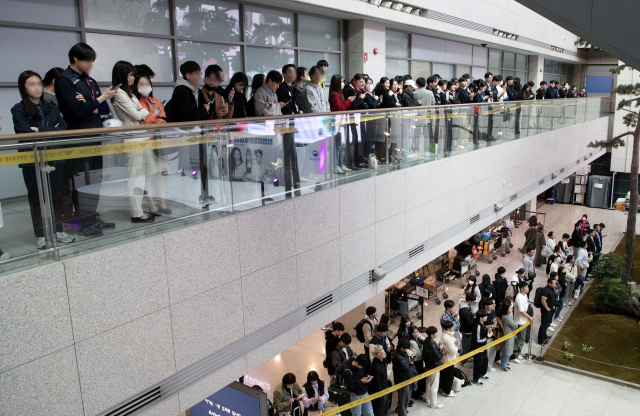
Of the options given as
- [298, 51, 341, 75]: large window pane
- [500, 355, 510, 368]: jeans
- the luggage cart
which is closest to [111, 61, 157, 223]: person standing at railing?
[298, 51, 341, 75]: large window pane

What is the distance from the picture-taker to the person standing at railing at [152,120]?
4633 millimetres

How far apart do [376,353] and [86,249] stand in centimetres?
545

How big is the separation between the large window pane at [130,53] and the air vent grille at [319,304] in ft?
17.6

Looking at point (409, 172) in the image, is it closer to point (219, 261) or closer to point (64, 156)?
point (219, 261)

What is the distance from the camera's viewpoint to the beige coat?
9359 mm

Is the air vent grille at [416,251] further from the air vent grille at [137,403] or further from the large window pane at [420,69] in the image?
the large window pane at [420,69]

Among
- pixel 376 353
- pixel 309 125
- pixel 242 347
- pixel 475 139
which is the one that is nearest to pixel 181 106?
pixel 309 125

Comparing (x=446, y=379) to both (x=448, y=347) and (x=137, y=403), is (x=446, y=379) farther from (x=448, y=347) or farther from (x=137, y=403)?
(x=137, y=403)

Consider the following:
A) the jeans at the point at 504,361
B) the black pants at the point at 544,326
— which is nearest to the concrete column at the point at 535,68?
the black pants at the point at 544,326

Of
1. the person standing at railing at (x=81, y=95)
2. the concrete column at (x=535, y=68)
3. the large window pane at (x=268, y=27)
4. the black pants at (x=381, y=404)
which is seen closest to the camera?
the person standing at railing at (x=81, y=95)

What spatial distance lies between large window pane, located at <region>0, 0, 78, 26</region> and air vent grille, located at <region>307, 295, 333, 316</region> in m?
5.93

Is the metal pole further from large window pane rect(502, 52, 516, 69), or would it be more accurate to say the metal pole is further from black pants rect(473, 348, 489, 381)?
large window pane rect(502, 52, 516, 69)

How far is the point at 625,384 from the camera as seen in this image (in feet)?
34.0

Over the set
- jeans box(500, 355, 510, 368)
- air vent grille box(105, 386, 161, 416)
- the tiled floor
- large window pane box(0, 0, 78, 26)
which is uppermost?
large window pane box(0, 0, 78, 26)
